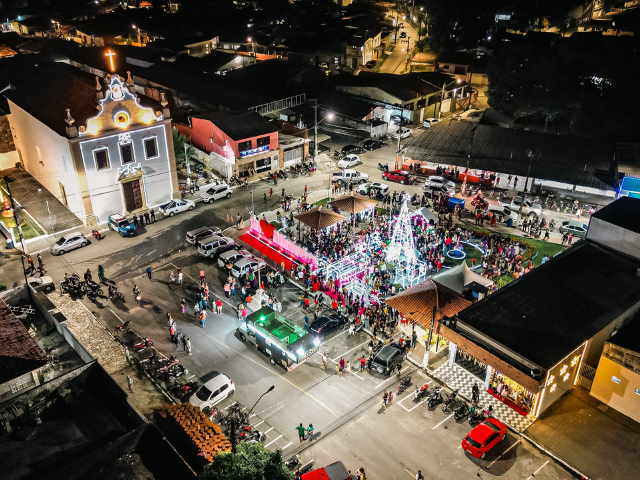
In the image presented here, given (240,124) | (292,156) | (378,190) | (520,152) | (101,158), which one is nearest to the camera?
(101,158)

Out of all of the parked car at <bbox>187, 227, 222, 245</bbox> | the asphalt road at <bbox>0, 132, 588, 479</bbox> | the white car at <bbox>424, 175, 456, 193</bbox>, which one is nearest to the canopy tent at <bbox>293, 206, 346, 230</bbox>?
the asphalt road at <bbox>0, 132, 588, 479</bbox>

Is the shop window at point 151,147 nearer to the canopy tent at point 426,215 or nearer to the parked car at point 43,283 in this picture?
the parked car at point 43,283

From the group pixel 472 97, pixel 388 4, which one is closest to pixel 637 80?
pixel 472 97

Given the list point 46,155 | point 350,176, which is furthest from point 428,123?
point 46,155

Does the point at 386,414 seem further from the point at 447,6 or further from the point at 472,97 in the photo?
the point at 447,6

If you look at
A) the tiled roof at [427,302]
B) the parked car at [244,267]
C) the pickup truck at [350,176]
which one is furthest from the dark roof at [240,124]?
the tiled roof at [427,302]

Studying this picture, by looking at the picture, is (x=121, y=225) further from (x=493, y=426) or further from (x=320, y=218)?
(x=493, y=426)

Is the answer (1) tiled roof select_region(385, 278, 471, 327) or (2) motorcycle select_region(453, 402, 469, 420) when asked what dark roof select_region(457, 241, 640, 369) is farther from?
(2) motorcycle select_region(453, 402, 469, 420)
